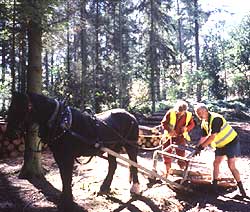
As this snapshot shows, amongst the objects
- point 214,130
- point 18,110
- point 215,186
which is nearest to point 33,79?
point 18,110

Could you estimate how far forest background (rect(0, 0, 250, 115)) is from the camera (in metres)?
8.76

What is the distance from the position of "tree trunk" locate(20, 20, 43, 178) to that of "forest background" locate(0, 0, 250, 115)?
0.02 metres

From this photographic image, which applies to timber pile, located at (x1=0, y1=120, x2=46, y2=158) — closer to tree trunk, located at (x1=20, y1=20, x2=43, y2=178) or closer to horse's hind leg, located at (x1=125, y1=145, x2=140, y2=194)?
tree trunk, located at (x1=20, y1=20, x2=43, y2=178)

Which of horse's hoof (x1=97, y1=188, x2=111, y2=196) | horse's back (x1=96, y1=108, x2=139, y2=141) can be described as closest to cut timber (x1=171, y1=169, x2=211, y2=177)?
horse's back (x1=96, y1=108, x2=139, y2=141)

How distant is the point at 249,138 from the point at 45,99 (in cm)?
1220

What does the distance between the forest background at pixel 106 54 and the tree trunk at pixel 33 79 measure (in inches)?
0.9

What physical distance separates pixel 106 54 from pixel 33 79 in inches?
942

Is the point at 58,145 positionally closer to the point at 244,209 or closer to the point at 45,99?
the point at 45,99

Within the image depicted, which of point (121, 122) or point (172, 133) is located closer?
point (121, 122)

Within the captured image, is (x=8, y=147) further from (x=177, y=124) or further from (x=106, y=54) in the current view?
(x=106, y=54)

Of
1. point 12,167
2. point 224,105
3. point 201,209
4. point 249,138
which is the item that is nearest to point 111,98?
point 224,105

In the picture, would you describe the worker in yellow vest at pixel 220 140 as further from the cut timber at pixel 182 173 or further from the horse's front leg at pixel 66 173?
the horse's front leg at pixel 66 173

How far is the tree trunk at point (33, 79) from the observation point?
28.3 ft

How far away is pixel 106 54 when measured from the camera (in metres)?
32.2
